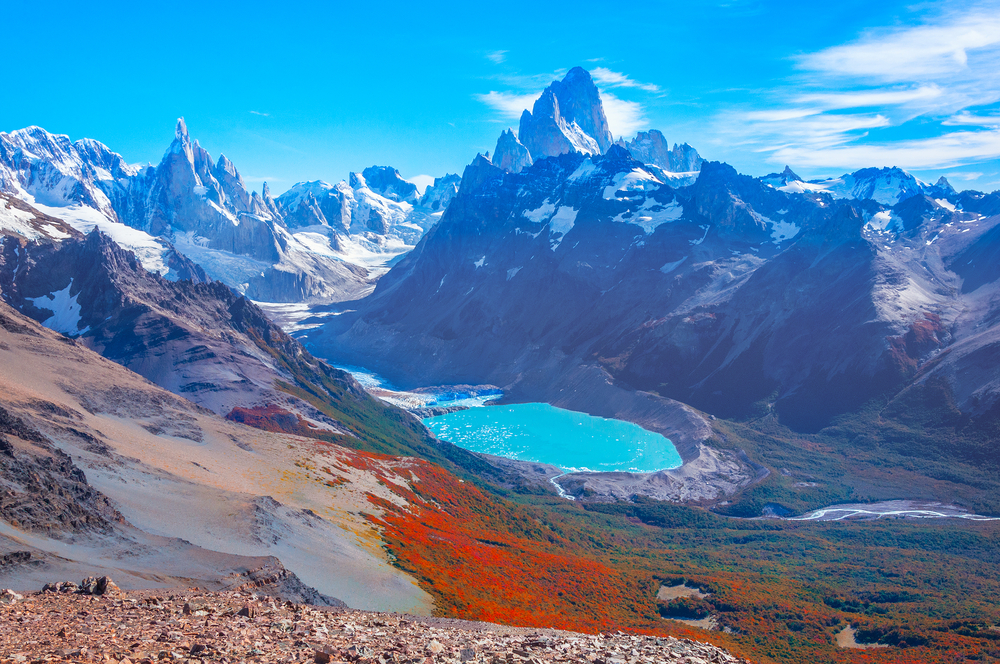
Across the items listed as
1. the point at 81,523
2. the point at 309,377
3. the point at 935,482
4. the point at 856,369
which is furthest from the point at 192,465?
the point at 856,369

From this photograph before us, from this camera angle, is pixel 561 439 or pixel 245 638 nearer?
pixel 245 638

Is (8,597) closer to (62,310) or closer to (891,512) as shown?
(891,512)

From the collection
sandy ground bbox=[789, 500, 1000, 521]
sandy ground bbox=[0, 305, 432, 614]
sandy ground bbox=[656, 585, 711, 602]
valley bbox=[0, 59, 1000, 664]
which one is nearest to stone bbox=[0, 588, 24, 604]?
valley bbox=[0, 59, 1000, 664]

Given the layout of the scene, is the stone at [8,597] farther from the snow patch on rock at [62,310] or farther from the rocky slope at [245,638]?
the snow patch on rock at [62,310]

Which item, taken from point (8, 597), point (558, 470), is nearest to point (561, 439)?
point (558, 470)

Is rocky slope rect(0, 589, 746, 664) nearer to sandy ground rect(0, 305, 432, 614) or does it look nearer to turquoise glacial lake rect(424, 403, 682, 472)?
sandy ground rect(0, 305, 432, 614)

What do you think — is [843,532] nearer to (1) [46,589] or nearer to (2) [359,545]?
(2) [359,545]

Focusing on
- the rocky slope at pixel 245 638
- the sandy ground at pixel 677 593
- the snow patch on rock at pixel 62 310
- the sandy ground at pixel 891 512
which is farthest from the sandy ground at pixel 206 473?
the sandy ground at pixel 891 512

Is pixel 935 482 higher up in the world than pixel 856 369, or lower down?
lower down
